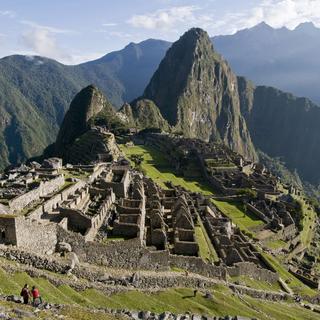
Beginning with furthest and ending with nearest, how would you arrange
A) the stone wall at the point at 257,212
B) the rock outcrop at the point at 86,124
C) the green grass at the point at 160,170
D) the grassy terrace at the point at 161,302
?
the rock outcrop at the point at 86,124, the green grass at the point at 160,170, the stone wall at the point at 257,212, the grassy terrace at the point at 161,302

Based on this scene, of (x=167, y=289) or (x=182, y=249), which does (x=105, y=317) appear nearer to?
(x=167, y=289)

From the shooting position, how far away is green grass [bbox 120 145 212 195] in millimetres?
91081

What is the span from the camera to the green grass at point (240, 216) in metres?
70.7

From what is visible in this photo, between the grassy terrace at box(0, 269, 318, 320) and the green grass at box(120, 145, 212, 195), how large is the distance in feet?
143

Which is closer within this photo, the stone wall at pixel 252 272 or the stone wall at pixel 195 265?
the stone wall at pixel 195 265

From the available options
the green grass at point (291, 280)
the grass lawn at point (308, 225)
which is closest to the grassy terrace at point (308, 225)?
the grass lawn at point (308, 225)

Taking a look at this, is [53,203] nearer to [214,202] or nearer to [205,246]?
[205,246]

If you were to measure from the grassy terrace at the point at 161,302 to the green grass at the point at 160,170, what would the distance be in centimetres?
4363

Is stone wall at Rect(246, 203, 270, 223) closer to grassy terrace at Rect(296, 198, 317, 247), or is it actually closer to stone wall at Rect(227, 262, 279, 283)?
grassy terrace at Rect(296, 198, 317, 247)

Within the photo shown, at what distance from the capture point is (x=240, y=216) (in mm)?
76375

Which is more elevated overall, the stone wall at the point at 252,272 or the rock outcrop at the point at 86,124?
the rock outcrop at the point at 86,124

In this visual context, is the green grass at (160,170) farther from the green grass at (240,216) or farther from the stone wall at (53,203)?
the stone wall at (53,203)

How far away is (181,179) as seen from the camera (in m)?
98.6

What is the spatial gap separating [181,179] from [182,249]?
59.2m
